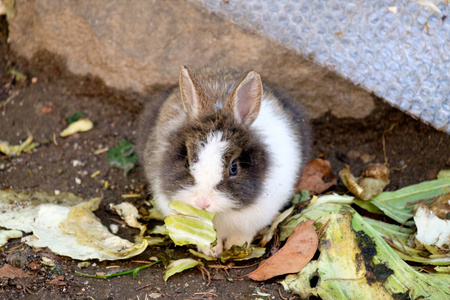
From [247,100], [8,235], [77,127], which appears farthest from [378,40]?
[8,235]

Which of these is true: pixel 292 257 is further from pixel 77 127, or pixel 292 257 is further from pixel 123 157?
pixel 77 127

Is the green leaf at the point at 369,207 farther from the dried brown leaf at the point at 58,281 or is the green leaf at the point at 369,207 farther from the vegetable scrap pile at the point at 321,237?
the dried brown leaf at the point at 58,281

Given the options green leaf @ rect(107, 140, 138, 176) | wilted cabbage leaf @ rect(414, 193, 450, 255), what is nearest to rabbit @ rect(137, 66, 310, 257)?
green leaf @ rect(107, 140, 138, 176)

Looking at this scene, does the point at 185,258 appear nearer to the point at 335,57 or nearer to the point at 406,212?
the point at 406,212

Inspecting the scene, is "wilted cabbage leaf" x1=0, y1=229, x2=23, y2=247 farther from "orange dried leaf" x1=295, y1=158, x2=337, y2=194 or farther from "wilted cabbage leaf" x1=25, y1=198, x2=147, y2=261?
"orange dried leaf" x1=295, y1=158, x2=337, y2=194

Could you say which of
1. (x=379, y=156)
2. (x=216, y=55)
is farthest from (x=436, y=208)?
(x=216, y=55)
